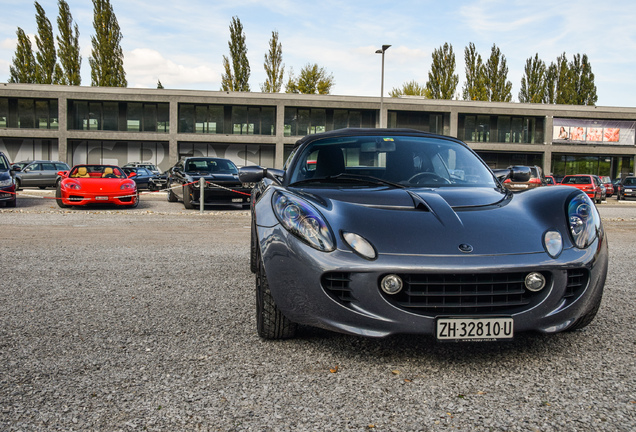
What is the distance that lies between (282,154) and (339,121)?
16.8ft

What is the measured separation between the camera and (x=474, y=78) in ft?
173

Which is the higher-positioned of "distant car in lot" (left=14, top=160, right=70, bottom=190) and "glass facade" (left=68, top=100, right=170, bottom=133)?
"glass facade" (left=68, top=100, right=170, bottom=133)

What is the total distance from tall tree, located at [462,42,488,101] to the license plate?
170 feet

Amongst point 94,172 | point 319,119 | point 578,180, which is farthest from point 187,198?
point 319,119

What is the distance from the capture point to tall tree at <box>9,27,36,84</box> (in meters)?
45.9

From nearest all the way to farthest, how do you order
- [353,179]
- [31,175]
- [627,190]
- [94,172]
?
[353,179]
[94,172]
[31,175]
[627,190]

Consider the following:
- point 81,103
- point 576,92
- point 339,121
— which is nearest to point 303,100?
point 339,121

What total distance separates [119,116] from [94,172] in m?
28.1

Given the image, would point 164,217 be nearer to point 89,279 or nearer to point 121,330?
point 89,279

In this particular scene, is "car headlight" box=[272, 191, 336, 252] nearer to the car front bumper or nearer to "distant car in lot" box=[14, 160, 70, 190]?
the car front bumper

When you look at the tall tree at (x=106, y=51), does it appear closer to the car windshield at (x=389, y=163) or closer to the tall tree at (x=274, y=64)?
the tall tree at (x=274, y=64)

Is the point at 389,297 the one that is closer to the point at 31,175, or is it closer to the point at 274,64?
the point at 31,175

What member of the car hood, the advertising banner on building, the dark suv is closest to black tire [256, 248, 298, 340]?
the car hood

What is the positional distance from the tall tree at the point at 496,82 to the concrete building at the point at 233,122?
26.0 ft
